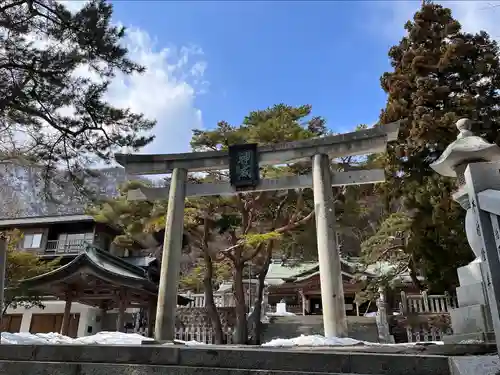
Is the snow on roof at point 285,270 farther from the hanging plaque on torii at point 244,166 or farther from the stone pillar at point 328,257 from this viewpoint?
the stone pillar at point 328,257

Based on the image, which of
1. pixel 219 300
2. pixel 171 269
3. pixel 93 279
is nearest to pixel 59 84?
pixel 171 269

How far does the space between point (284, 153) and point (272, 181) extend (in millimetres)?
805

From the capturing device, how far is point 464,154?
5.20 m

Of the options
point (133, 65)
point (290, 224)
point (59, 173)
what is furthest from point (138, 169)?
point (290, 224)

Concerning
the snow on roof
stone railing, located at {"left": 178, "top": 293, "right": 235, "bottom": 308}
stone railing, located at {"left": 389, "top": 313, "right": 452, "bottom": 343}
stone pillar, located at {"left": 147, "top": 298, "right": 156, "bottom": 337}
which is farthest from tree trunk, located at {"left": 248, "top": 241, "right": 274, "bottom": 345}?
the snow on roof

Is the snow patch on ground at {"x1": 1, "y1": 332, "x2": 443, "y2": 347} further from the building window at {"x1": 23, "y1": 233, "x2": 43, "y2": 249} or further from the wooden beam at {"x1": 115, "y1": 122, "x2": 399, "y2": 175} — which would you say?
the building window at {"x1": 23, "y1": 233, "x2": 43, "y2": 249}

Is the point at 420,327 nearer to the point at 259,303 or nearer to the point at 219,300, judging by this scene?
the point at 259,303

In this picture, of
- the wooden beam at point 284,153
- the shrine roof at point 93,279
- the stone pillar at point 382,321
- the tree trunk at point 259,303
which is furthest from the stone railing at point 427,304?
the shrine roof at point 93,279

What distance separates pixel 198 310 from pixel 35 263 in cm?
852

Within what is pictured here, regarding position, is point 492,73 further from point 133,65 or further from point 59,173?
point 59,173

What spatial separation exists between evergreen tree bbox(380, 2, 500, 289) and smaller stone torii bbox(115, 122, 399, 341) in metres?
3.62

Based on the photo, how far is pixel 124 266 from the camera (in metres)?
18.1

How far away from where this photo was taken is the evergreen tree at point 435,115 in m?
12.7

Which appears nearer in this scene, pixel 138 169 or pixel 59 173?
pixel 59 173
